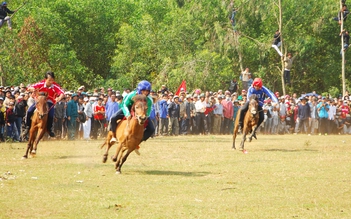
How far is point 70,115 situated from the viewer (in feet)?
97.9

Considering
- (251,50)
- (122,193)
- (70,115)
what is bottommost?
(122,193)

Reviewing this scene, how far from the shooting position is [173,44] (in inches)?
2106

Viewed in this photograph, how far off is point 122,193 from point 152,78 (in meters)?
46.0

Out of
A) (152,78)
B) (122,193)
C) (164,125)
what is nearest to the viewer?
(122,193)

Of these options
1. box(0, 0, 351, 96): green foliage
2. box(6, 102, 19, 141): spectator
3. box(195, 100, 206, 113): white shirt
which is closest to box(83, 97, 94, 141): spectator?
box(6, 102, 19, 141): spectator

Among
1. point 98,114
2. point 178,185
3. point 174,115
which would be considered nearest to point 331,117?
point 174,115

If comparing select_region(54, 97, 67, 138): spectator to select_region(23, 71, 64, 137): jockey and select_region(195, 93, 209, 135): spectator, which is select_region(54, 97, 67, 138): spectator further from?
select_region(195, 93, 209, 135): spectator

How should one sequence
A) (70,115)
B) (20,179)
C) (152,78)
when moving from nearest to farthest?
1. (20,179)
2. (70,115)
3. (152,78)

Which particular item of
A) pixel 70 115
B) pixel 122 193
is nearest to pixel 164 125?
pixel 70 115

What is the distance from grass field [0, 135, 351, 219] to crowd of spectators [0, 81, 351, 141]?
5.02 metres

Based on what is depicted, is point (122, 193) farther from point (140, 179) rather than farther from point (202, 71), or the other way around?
point (202, 71)

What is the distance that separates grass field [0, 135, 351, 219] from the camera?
36.3 ft

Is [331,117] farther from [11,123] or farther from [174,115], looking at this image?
[11,123]

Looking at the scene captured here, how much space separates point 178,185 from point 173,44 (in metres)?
39.9
